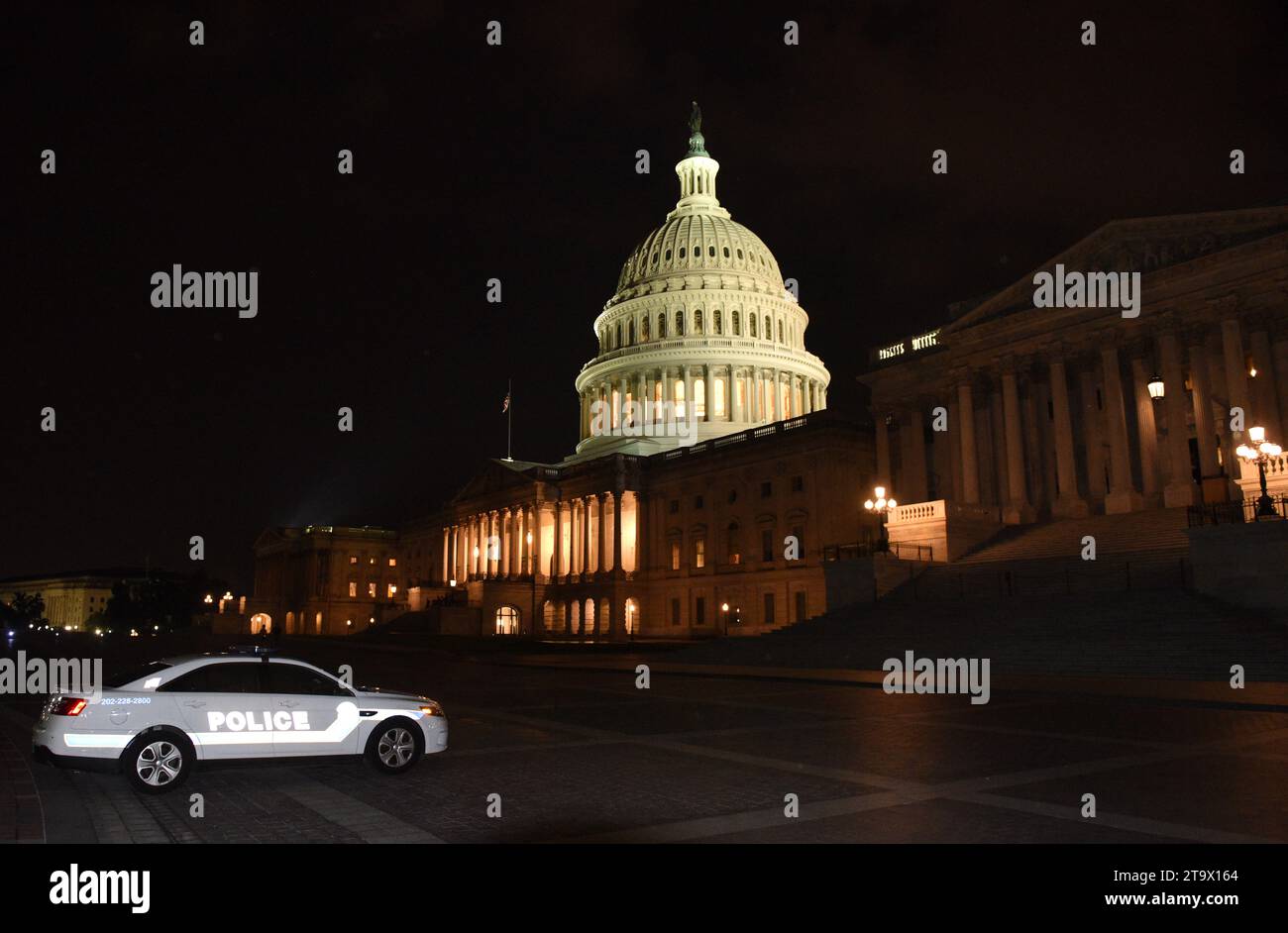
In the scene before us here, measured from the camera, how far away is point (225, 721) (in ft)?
37.7

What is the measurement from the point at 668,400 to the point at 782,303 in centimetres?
1933

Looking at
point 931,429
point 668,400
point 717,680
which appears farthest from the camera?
point 668,400

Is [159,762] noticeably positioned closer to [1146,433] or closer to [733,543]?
[1146,433]

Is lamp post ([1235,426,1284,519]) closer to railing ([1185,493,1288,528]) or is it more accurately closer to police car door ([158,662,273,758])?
railing ([1185,493,1288,528])

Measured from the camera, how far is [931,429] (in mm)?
57625

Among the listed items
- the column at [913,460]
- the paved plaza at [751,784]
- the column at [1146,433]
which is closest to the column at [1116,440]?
the column at [1146,433]

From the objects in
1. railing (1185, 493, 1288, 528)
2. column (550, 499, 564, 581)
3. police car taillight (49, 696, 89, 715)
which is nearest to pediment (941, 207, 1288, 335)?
railing (1185, 493, 1288, 528)

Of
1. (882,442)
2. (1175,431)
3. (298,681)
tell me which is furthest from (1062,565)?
(298,681)

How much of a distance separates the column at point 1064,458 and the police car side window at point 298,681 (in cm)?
4011

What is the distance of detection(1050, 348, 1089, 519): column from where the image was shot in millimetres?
44656

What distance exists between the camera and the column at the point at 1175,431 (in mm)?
40469

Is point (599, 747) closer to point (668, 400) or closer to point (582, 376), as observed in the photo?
point (668, 400)

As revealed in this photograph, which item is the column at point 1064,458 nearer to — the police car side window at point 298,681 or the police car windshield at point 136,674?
the police car side window at point 298,681
